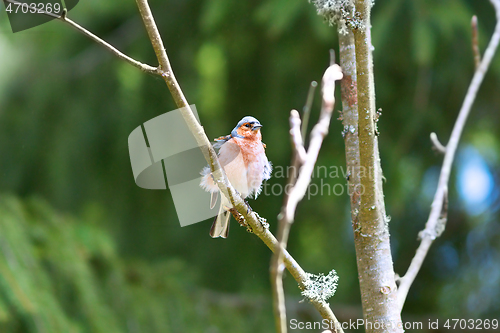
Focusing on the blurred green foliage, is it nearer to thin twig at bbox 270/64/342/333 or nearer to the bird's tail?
the bird's tail

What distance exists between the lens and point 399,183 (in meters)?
4.56

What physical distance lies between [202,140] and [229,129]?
2926 mm

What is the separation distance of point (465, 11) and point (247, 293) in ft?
11.3

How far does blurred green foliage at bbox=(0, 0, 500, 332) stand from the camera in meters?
4.09

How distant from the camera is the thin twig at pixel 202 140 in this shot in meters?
1.58

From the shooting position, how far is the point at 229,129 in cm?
464

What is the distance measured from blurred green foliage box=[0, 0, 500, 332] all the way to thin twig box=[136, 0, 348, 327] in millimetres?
2218

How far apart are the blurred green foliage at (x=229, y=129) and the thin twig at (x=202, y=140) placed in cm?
222

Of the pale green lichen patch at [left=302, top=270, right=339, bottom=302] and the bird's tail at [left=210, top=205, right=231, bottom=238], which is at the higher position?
the bird's tail at [left=210, top=205, right=231, bottom=238]

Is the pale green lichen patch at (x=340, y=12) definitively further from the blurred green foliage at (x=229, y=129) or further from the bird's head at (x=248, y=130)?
the blurred green foliage at (x=229, y=129)

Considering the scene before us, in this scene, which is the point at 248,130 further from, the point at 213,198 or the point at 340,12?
the point at 340,12
